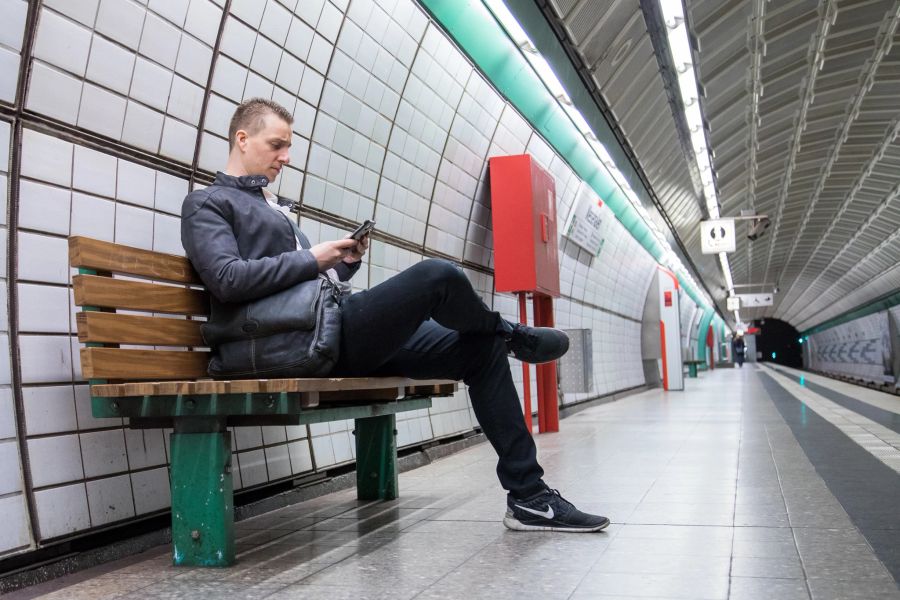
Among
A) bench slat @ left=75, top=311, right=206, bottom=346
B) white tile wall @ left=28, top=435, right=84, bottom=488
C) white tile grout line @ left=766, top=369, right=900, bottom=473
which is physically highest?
bench slat @ left=75, top=311, right=206, bottom=346

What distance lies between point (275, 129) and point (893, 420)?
28.1 feet

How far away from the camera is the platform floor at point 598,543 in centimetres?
246

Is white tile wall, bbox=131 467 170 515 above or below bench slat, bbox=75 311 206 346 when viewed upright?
below

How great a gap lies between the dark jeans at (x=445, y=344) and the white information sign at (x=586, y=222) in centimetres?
830

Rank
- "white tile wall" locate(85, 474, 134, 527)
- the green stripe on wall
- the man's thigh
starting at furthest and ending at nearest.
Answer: the green stripe on wall
the man's thigh
"white tile wall" locate(85, 474, 134, 527)

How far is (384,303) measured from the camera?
3006mm

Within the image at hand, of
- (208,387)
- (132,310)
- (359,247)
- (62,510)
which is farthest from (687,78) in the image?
(62,510)

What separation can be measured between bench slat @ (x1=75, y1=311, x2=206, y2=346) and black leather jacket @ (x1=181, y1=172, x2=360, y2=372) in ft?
0.50

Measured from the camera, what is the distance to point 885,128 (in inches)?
683

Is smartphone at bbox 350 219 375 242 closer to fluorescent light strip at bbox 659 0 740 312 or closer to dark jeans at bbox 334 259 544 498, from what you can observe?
dark jeans at bbox 334 259 544 498

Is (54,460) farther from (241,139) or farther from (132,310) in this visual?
(241,139)

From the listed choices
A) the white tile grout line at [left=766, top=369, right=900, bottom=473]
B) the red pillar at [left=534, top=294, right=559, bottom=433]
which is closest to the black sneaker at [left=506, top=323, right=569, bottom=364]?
the white tile grout line at [left=766, top=369, right=900, bottom=473]

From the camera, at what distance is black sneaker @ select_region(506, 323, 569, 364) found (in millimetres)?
3324

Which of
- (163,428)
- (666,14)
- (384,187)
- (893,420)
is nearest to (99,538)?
(163,428)
